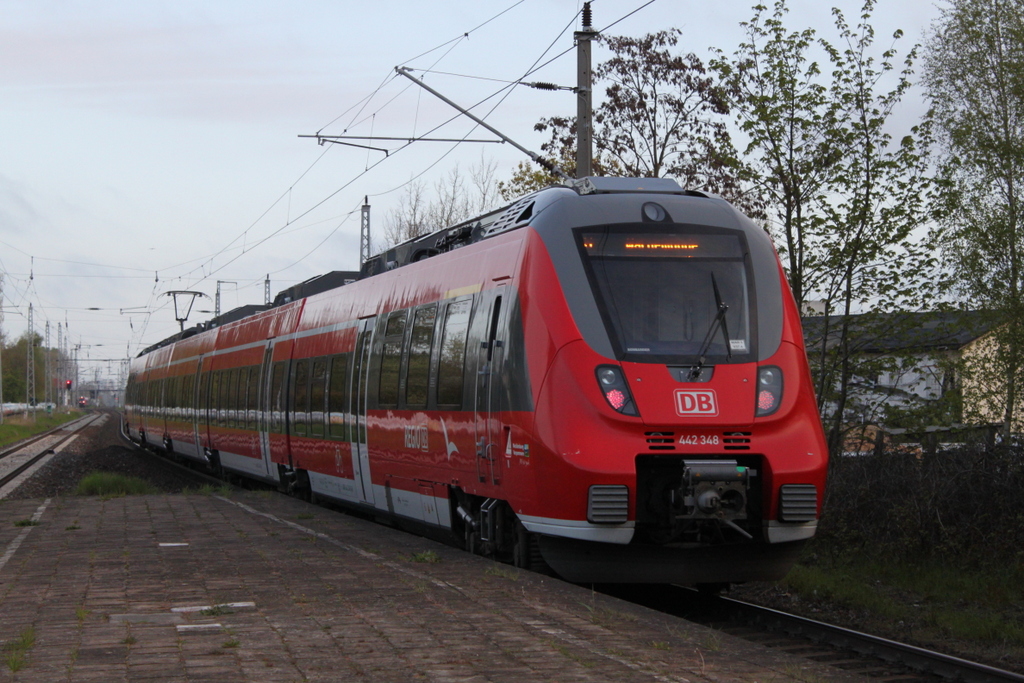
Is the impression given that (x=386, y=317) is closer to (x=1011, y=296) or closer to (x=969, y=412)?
(x=969, y=412)

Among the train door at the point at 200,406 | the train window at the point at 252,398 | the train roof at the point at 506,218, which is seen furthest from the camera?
the train door at the point at 200,406

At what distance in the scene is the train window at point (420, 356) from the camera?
1217cm

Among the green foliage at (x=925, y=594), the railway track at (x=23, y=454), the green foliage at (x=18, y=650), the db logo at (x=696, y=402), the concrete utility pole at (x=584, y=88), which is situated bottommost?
the green foliage at (x=925, y=594)

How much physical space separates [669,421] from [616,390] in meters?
0.46

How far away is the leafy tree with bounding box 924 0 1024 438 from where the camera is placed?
50.6 ft

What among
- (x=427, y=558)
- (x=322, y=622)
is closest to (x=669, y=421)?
(x=427, y=558)

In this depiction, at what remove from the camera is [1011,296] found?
1634 centimetres

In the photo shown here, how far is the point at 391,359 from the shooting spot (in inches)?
532

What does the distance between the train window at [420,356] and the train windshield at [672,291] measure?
3.10 m

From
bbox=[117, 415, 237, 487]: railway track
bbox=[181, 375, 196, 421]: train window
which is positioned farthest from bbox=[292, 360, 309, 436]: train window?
bbox=[181, 375, 196, 421]: train window

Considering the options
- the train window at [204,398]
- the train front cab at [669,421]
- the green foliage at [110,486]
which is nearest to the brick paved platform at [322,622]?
the train front cab at [669,421]

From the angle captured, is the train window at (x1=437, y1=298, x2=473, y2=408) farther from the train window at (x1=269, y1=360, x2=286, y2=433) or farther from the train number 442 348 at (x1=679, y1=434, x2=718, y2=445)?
the train window at (x1=269, y1=360, x2=286, y2=433)

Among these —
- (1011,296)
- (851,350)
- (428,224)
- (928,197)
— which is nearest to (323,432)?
(851,350)

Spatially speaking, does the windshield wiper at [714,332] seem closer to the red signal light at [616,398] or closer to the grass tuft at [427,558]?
the red signal light at [616,398]
